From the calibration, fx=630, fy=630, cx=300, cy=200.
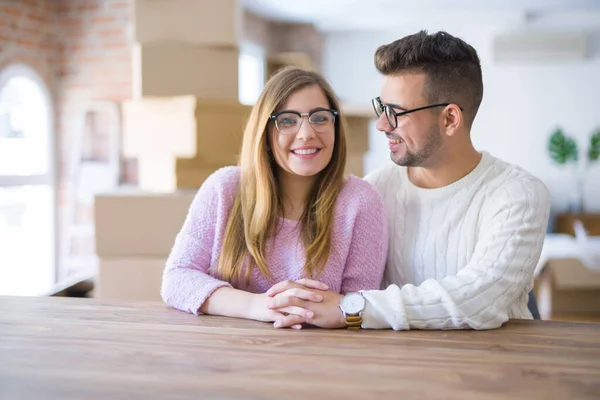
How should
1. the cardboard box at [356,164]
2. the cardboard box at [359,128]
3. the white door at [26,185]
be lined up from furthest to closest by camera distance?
1. the white door at [26,185]
2. the cardboard box at [359,128]
3. the cardboard box at [356,164]

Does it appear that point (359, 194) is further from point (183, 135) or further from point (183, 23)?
point (183, 23)

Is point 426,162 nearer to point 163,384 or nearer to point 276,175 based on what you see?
point 276,175

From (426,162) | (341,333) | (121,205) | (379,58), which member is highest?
(379,58)

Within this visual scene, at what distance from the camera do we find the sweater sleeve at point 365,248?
1619 millimetres

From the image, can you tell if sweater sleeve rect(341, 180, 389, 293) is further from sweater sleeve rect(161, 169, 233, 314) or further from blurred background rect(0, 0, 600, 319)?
blurred background rect(0, 0, 600, 319)

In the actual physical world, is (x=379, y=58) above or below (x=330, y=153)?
above

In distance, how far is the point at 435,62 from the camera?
66.2 inches

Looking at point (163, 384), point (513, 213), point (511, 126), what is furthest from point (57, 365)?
point (511, 126)

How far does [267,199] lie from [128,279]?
114cm

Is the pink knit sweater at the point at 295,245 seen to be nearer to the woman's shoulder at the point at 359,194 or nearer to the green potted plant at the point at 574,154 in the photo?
the woman's shoulder at the point at 359,194

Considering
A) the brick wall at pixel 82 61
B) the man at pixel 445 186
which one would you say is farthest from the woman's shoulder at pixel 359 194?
the brick wall at pixel 82 61

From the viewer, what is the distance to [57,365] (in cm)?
108

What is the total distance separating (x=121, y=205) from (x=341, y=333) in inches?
57.8

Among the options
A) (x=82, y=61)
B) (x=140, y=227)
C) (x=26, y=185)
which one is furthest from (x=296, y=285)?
(x=82, y=61)
